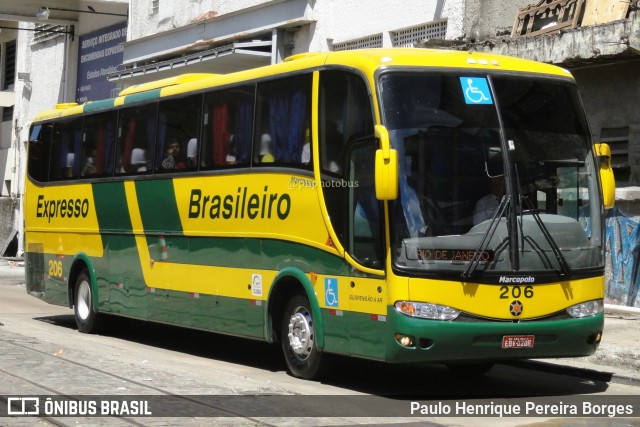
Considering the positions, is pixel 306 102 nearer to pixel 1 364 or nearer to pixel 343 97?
pixel 343 97

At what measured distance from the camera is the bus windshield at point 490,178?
10414 mm

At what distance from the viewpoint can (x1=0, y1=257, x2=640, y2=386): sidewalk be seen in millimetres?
12656

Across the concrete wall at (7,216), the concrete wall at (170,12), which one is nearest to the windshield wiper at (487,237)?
the concrete wall at (170,12)

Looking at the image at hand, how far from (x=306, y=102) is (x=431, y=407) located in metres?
3.49

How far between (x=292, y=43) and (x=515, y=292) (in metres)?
14.9

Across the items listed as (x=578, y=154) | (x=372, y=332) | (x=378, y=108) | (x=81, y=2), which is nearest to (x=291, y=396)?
(x=372, y=332)

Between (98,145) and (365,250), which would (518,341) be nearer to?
(365,250)

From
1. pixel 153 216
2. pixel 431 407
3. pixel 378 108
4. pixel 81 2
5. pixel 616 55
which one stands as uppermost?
pixel 81 2

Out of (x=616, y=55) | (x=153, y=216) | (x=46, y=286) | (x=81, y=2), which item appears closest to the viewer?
(x=153, y=216)

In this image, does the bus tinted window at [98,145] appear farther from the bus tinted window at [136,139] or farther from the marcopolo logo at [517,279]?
the marcopolo logo at [517,279]

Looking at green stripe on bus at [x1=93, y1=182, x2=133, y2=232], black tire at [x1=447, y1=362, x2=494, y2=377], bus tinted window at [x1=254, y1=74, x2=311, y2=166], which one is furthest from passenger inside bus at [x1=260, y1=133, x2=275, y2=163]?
green stripe on bus at [x1=93, y1=182, x2=133, y2=232]

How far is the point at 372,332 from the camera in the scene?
1077cm

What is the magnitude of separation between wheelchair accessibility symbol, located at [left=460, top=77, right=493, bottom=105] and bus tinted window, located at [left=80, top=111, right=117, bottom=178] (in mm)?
6802

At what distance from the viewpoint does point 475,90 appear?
1099cm
